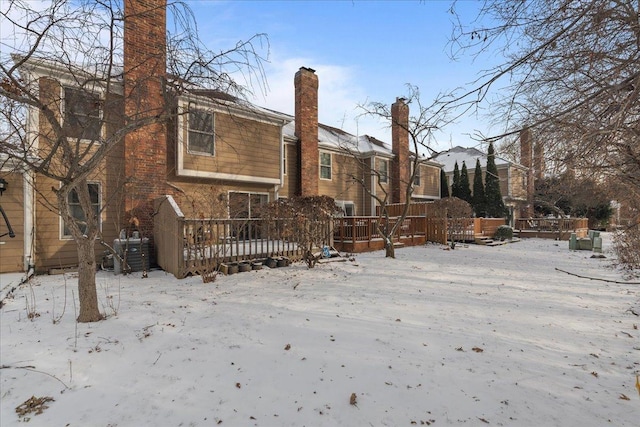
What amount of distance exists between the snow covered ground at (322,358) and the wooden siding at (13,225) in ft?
6.61

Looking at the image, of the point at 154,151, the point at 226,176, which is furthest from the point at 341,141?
the point at 154,151

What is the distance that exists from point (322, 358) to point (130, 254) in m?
7.16

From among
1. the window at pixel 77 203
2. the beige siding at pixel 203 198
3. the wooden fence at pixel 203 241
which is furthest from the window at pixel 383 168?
the window at pixel 77 203

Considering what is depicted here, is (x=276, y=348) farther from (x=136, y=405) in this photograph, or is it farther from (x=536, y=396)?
(x=536, y=396)

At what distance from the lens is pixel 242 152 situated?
39.7 feet

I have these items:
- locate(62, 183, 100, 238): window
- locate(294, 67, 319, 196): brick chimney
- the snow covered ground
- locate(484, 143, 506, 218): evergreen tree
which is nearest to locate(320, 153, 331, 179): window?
locate(294, 67, 319, 196): brick chimney

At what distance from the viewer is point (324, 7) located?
15.1 feet

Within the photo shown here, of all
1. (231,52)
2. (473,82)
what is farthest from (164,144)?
(473,82)

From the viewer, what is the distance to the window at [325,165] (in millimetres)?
16922

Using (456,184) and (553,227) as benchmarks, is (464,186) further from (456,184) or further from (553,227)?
(553,227)

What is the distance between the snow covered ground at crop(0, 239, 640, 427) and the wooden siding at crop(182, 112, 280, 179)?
5.75 m

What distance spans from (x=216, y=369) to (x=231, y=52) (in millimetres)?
4174

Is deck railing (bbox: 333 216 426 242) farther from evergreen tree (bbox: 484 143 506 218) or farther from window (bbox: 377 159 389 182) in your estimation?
evergreen tree (bbox: 484 143 506 218)

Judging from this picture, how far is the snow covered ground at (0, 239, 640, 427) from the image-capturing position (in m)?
2.59
